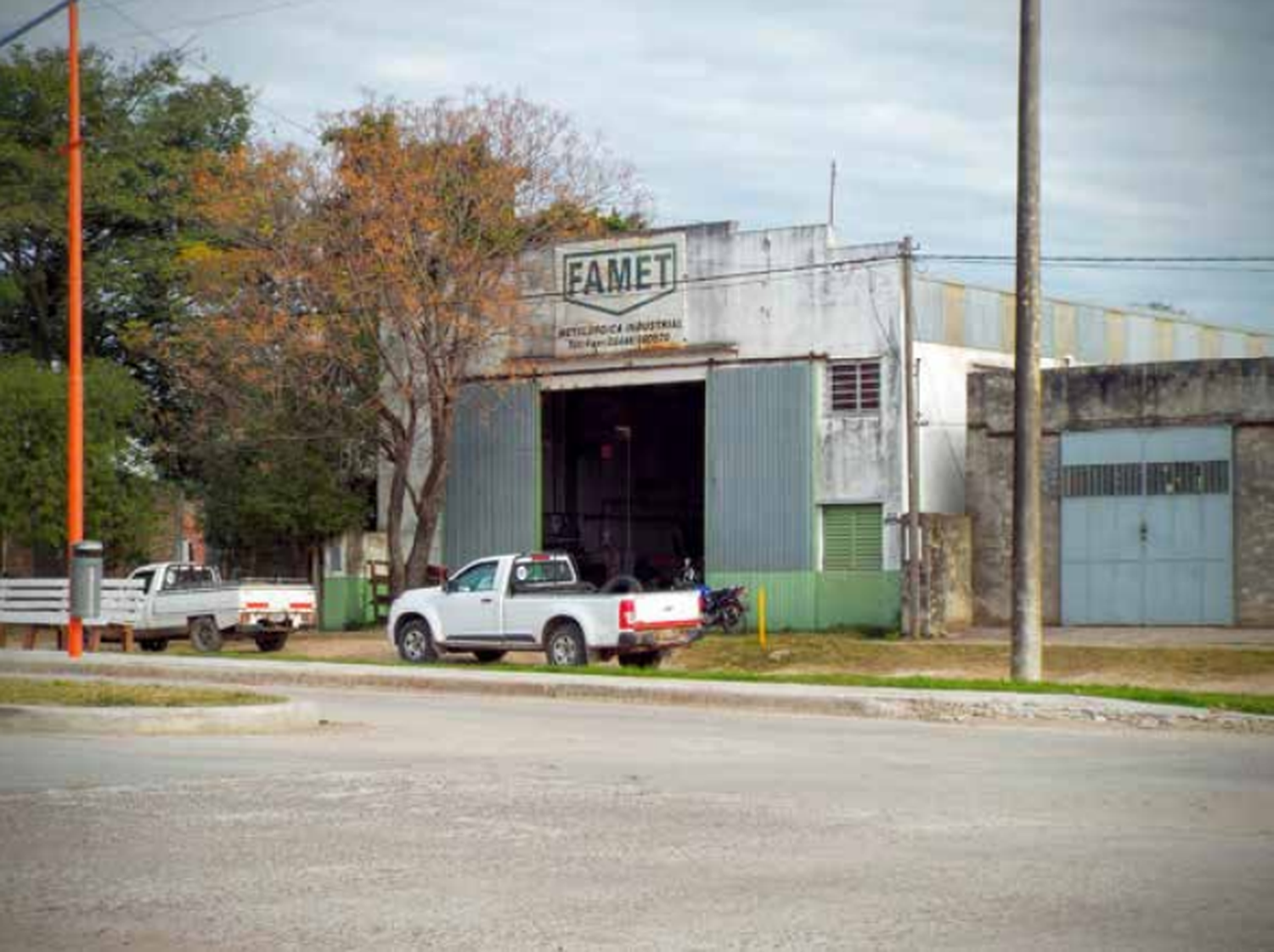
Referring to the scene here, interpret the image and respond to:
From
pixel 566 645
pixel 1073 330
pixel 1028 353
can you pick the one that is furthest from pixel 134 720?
pixel 1073 330

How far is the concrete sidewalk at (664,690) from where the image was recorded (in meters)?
20.6

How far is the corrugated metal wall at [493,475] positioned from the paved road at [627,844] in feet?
94.1

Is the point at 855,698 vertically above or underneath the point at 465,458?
underneath

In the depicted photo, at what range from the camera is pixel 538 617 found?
3048 centimetres

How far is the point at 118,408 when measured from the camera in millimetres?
45656

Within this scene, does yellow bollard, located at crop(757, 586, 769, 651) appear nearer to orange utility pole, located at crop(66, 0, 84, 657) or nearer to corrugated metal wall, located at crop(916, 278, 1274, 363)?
corrugated metal wall, located at crop(916, 278, 1274, 363)

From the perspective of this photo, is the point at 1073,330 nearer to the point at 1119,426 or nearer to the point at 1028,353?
the point at 1119,426

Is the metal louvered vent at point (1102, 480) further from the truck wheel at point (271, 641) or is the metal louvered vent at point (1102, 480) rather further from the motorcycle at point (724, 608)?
the truck wheel at point (271, 641)

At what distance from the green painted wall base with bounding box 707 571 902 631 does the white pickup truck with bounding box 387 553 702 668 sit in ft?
31.3

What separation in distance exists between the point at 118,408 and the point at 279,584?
391 inches

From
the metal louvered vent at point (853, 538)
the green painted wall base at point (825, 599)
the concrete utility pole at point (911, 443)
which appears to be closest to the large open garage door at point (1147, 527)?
the concrete utility pole at point (911, 443)

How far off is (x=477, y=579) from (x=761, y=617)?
29.4ft

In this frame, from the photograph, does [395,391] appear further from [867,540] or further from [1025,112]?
[1025,112]

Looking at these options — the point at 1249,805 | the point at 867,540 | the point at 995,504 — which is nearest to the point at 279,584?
the point at 867,540
